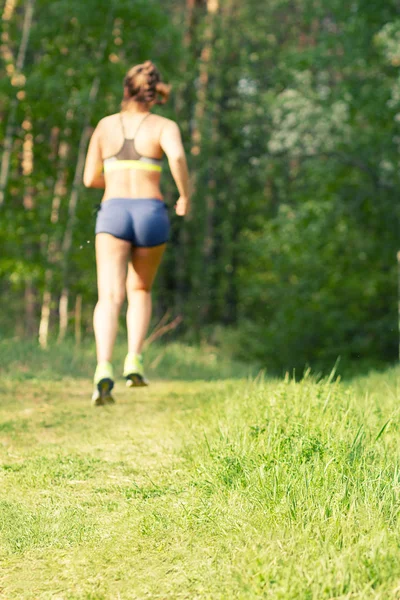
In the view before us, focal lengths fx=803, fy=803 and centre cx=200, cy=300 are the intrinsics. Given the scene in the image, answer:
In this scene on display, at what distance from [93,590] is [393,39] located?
12722 mm

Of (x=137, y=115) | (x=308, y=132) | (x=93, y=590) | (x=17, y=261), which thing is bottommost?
(x=93, y=590)

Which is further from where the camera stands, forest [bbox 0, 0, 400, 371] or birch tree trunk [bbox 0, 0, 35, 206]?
forest [bbox 0, 0, 400, 371]

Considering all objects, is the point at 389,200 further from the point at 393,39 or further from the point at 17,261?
the point at 17,261

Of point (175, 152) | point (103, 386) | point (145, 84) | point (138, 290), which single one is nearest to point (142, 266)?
point (138, 290)

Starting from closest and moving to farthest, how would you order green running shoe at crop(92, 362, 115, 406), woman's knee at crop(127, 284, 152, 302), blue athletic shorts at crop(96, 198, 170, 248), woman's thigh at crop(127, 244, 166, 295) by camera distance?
1. green running shoe at crop(92, 362, 115, 406)
2. blue athletic shorts at crop(96, 198, 170, 248)
3. woman's thigh at crop(127, 244, 166, 295)
4. woman's knee at crop(127, 284, 152, 302)

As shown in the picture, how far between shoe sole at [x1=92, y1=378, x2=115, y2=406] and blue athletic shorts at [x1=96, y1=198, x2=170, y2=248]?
1.09 metres

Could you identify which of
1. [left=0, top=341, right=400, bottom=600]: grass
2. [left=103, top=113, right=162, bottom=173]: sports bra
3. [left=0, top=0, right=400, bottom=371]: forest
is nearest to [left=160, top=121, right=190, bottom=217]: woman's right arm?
[left=103, top=113, right=162, bottom=173]: sports bra

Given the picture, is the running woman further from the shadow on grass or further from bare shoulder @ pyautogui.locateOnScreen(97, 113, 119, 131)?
the shadow on grass

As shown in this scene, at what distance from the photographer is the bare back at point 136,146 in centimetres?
586

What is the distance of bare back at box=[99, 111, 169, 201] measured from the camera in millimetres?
5859

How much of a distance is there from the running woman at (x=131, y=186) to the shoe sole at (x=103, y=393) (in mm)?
232

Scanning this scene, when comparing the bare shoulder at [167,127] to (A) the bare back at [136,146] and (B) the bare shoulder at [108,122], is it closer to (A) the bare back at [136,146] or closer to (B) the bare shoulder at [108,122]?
(A) the bare back at [136,146]

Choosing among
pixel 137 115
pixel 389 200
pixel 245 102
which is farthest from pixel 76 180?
pixel 245 102

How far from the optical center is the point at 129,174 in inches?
231
